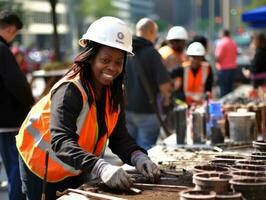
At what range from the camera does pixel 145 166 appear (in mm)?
4789

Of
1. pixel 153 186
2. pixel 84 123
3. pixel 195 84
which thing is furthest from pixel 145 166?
pixel 195 84

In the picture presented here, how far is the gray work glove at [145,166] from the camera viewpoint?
15.4 ft

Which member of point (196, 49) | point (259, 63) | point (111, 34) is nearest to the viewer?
point (111, 34)

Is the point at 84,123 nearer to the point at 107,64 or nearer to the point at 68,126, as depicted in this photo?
the point at 68,126

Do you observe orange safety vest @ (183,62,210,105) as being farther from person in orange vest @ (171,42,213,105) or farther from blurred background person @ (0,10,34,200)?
blurred background person @ (0,10,34,200)

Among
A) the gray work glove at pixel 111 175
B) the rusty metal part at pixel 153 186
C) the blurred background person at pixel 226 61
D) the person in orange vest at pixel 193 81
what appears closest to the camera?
the gray work glove at pixel 111 175

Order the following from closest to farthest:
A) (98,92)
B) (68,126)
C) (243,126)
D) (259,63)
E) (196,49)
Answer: (68,126) → (98,92) → (243,126) → (196,49) → (259,63)

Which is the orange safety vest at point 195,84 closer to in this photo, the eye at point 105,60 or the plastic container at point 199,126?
the plastic container at point 199,126

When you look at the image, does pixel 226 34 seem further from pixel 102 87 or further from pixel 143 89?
pixel 102 87

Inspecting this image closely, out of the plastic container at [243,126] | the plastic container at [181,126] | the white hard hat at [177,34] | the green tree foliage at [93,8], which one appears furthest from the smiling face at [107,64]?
the green tree foliage at [93,8]

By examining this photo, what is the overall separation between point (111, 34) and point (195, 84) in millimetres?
6002

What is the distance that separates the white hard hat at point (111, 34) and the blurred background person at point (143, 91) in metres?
4.39

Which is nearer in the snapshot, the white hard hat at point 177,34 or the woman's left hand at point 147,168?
the woman's left hand at point 147,168

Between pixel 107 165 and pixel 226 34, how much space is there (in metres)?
14.7
